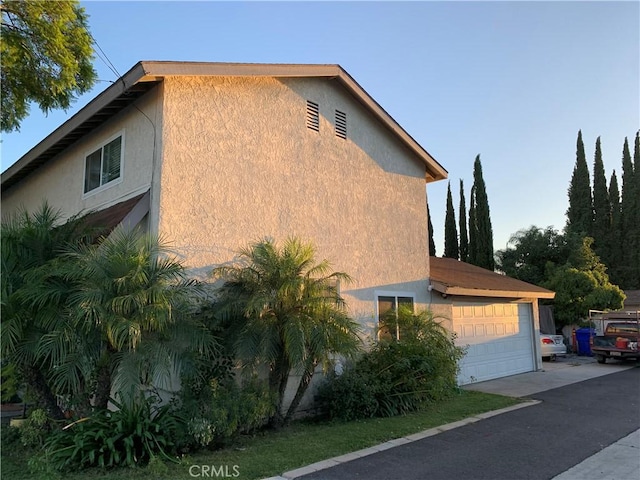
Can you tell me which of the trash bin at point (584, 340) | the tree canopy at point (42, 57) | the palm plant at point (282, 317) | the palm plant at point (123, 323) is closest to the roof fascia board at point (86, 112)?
the tree canopy at point (42, 57)

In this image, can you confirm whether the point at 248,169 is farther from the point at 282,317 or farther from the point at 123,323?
the point at 123,323

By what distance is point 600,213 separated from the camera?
38.4m

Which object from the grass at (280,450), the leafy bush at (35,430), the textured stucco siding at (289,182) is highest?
the textured stucco siding at (289,182)

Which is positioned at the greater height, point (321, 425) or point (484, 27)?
point (484, 27)

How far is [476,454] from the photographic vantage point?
6.93 meters

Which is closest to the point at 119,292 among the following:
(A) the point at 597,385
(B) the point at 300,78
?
(B) the point at 300,78

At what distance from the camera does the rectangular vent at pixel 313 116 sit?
35.4 feet

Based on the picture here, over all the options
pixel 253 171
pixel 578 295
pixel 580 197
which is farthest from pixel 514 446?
pixel 580 197

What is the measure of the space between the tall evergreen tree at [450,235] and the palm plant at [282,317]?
30.5 meters

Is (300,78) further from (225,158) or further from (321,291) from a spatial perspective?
(321,291)

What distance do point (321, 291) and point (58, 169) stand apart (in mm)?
7967

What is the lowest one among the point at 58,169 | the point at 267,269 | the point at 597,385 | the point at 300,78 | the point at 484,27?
the point at 597,385

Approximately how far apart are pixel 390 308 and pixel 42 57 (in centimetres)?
890

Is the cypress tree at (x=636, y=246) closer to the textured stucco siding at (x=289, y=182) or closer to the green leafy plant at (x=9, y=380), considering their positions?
the textured stucco siding at (x=289, y=182)
